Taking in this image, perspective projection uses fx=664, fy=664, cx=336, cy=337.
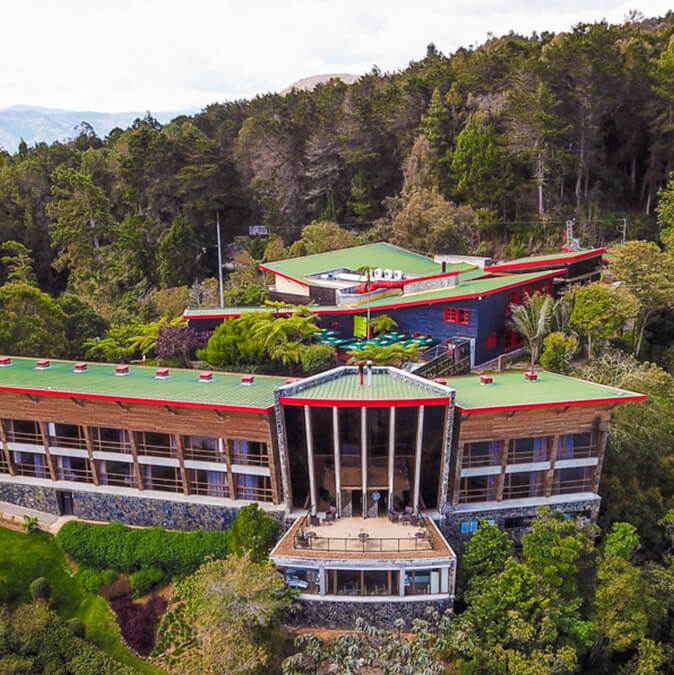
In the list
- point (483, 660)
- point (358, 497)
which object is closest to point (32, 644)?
point (358, 497)

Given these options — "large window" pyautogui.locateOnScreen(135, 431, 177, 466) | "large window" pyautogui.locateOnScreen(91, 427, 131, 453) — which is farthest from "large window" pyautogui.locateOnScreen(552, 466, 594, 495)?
"large window" pyautogui.locateOnScreen(91, 427, 131, 453)

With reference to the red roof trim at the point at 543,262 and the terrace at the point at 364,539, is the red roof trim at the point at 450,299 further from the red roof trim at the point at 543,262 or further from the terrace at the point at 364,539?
the terrace at the point at 364,539

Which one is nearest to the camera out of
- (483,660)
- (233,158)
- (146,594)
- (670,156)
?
(483,660)

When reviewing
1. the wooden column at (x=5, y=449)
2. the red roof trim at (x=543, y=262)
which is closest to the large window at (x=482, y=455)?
the wooden column at (x=5, y=449)

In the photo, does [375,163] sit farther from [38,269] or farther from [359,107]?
[38,269]

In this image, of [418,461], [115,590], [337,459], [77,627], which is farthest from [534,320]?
[77,627]
